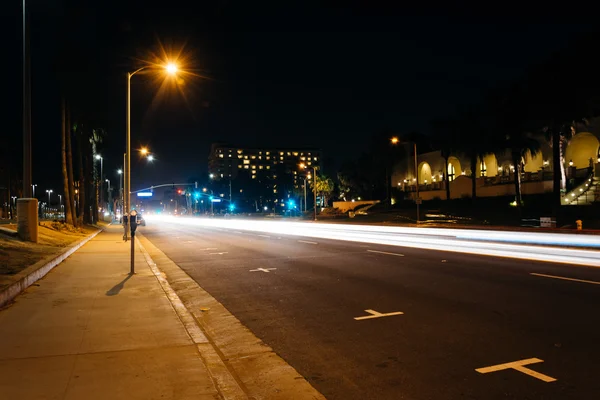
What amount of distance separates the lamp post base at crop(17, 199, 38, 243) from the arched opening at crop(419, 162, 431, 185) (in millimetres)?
73109

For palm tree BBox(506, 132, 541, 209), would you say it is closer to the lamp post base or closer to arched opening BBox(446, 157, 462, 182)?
arched opening BBox(446, 157, 462, 182)

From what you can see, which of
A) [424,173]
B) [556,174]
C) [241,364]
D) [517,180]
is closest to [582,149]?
[517,180]

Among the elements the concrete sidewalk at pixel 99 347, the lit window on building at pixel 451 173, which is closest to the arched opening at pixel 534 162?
the lit window on building at pixel 451 173

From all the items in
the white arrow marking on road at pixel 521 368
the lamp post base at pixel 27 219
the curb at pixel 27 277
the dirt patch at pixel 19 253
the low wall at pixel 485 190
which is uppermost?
the low wall at pixel 485 190

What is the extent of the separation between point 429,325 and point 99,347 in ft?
15.7

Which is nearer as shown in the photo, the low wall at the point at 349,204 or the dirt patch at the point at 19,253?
the dirt patch at the point at 19,253

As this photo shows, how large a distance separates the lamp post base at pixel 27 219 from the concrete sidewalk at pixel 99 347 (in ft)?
31.3

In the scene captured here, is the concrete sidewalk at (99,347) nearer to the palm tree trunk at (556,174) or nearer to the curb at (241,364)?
the curb at (241,364)

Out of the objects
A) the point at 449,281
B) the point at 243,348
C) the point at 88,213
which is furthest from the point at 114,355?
the point at 88,213

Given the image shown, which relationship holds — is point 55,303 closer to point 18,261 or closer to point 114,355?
point 114,355

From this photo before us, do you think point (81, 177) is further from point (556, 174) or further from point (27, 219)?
point (556, 174)

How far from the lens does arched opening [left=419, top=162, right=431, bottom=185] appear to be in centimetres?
8631

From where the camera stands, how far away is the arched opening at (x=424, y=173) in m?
86.3

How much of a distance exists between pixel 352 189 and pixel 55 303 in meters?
93.4
